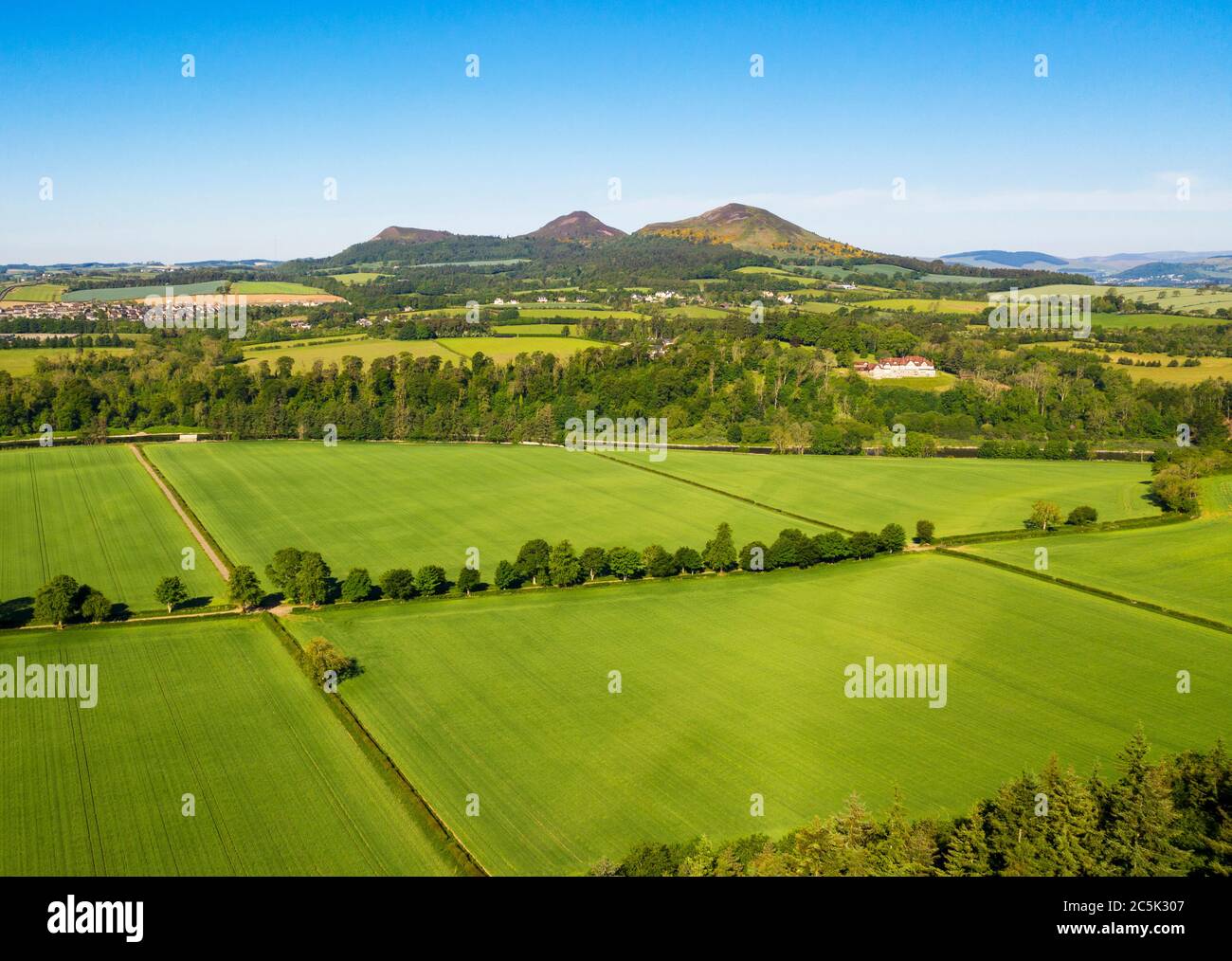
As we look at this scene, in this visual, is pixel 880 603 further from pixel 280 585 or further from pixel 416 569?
pixel 280 585

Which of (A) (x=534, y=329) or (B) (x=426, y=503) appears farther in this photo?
(A) (x=534, y=329)

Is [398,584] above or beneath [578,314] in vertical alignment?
beneath

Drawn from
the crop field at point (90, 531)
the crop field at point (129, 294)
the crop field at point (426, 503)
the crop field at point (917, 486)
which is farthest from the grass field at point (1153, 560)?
the crop field at point (129, 294)

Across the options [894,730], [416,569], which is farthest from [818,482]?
[894,730]

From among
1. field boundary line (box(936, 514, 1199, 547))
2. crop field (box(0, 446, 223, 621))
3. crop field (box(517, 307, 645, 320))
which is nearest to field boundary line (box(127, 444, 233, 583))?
crop field (box(0, 446, 223, 621))

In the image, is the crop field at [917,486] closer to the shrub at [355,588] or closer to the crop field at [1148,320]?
the shrub at [355,588]

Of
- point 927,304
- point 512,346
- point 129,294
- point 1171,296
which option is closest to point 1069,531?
point 512,346

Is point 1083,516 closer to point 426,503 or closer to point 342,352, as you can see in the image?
point 426,503
